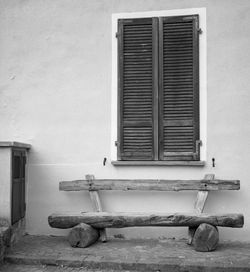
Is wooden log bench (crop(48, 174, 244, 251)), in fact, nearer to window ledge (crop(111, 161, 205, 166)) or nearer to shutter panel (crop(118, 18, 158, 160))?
window ledge (crop(111, 161, 205, 166))

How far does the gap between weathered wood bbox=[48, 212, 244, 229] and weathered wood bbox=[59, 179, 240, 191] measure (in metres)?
0.40

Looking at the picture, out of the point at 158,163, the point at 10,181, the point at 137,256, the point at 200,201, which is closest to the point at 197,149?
the point at 158,163

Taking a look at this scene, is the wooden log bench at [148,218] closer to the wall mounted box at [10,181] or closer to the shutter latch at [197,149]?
the shutter latch at [197,149]

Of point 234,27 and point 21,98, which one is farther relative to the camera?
point 21,98

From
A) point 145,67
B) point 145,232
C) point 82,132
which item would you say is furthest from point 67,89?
point 145,232

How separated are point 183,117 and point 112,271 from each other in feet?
6.90

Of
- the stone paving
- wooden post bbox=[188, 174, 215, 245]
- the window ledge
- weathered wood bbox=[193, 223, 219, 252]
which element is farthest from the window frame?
the stone paving

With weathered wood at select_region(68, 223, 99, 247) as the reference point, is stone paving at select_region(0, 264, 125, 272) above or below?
below

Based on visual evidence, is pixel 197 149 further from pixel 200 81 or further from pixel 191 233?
pixel 191 233

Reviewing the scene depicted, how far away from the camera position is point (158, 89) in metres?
5.32

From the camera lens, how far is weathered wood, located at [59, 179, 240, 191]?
4980 mm

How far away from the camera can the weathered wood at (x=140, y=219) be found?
4.70 meters

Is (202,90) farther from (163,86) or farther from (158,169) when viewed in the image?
(158,169)

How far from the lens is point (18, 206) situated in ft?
16.9
